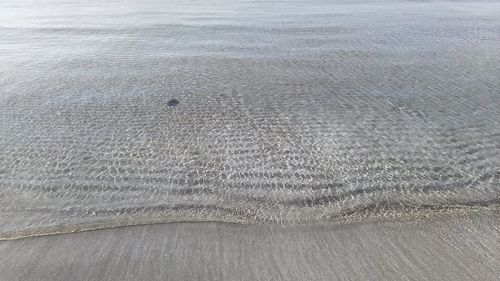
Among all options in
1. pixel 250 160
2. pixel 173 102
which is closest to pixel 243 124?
pixel 250 160

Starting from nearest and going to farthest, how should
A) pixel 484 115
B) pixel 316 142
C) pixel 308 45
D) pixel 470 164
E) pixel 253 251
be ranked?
1. pixel 253 251
2. pixel 470 164
3. pixel 316 142
4. pixel 484 115
5. pixel 308 45

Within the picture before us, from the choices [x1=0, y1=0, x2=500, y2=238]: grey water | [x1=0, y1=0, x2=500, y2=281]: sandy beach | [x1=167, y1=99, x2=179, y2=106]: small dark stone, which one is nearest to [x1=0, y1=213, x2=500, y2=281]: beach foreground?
[x1=0, y1=0, x2=500, y2=281]: sandy beach

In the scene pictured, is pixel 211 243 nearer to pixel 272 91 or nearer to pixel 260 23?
pixel 272 91

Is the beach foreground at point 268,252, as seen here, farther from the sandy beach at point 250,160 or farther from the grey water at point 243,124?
the grey water at point 243,124

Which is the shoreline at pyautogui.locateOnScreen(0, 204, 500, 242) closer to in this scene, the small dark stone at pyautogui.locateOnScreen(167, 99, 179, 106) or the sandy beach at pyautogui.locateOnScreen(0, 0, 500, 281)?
the sandy beach at pyautogui.locateOnScreen(0, 0, 500, 281)

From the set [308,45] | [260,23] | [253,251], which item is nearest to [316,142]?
[253,251]
